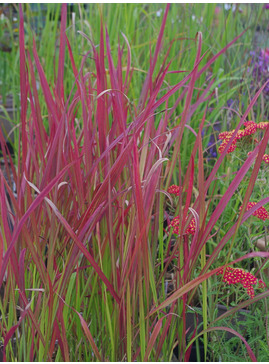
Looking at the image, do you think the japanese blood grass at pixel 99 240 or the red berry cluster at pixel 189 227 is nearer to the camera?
the japanese blood grass at pixel 99 240

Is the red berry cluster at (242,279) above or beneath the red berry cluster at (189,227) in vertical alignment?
beneath

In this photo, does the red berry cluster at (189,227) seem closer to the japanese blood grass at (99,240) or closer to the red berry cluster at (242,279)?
the japanese blood grass at (99,240)

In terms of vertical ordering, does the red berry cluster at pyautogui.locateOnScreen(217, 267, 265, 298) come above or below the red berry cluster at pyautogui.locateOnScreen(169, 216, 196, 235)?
below

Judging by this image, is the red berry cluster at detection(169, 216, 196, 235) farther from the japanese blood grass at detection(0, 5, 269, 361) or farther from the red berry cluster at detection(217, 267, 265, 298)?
the red berry cluster at detection(217, 267, 265, 298)

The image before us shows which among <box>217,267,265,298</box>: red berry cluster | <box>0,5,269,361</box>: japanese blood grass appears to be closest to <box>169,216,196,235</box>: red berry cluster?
<box>0,5,269,361</box>: japanese blood grass

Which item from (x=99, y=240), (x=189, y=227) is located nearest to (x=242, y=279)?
(x=189, y=227)

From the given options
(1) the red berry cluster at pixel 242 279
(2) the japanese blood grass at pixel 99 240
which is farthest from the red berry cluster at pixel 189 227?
(1) the red berry cluster at pixel 242 279

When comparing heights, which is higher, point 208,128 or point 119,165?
point 119,165

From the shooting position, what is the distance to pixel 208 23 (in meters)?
2.22

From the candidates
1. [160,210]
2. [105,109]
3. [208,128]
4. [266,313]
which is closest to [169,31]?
[208,128]

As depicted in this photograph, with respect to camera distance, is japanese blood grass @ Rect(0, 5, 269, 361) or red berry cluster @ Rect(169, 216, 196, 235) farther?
red berry cluster @ Rect(169, 216, 196, 235)

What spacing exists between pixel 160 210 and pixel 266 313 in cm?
35

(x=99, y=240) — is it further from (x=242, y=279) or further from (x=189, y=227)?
(x=242, y=279)

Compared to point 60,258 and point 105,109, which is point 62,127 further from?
point 60,258
